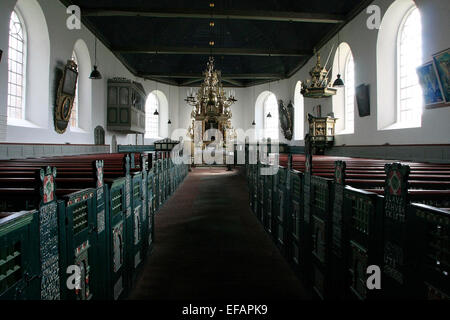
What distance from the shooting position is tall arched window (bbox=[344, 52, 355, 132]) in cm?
917

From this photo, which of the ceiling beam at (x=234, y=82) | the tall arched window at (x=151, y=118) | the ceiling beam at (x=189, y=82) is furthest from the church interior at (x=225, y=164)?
the ceiling beam at (x=189, y=82)

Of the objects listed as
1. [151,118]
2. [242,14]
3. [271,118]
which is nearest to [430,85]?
[242,14]

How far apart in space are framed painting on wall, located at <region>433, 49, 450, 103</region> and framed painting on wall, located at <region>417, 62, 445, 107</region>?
0.33ft

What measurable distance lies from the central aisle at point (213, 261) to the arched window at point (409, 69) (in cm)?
479

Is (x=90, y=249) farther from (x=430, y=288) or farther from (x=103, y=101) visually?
(x=103, y=101)

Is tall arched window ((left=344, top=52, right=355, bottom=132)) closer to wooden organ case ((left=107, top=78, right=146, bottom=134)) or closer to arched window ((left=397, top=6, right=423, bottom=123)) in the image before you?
arched window ((left=397, top=6, right=423, bottom=123))

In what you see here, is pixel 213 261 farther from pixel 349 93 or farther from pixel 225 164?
pixel 225 164

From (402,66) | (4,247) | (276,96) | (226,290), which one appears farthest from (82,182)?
(276,96)

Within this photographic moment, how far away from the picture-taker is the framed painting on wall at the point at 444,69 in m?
4.82

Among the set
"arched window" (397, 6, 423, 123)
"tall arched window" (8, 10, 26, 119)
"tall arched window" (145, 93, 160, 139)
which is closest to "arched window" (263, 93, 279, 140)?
"tall arched window" (145, 93, 160, 139)

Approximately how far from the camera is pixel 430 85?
531cm

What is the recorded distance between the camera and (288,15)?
8531mm

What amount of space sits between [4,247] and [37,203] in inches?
9.8

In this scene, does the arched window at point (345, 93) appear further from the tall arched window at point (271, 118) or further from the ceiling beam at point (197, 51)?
the tall arched window at point (271, 118)
